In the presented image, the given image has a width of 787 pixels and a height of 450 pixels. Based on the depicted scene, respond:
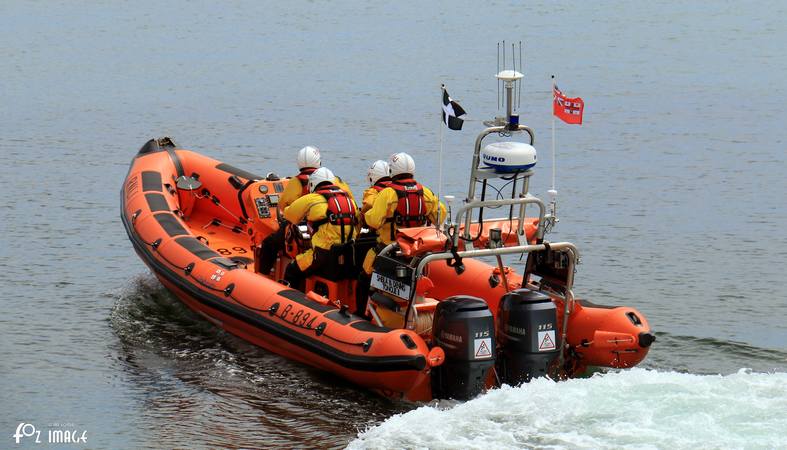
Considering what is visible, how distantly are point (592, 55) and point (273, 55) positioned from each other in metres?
6.37

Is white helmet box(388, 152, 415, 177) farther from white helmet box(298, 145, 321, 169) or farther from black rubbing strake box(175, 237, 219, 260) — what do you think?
black rubbing strake box(175, 237, 219, 260)

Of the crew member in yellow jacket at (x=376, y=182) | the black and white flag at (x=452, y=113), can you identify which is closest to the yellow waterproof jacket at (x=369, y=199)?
the crew member in yellow jacket at (x=376, y=182)

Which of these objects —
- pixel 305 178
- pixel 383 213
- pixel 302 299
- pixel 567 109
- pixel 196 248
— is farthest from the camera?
pixel 196 248

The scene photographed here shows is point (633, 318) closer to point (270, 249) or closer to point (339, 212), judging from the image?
point (339, 212)

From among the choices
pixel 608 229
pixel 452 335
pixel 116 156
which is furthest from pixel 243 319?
pixel 116 156

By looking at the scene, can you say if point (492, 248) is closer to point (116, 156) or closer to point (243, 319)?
point (243, 319)

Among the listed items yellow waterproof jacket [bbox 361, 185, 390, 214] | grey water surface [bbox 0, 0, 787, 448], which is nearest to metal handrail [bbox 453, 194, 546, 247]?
yellow waterproof jacket [bbox 361, 185, 390, 214]

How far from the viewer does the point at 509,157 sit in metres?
7.88

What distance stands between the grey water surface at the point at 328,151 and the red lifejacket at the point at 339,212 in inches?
42.5

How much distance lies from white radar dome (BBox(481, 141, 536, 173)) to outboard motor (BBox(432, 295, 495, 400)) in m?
0.86

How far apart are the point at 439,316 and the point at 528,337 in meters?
0.58

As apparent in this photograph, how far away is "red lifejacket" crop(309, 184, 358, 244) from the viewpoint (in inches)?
360

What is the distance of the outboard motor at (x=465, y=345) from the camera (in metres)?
7.87

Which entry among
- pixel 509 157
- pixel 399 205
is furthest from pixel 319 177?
pixel 509 157
